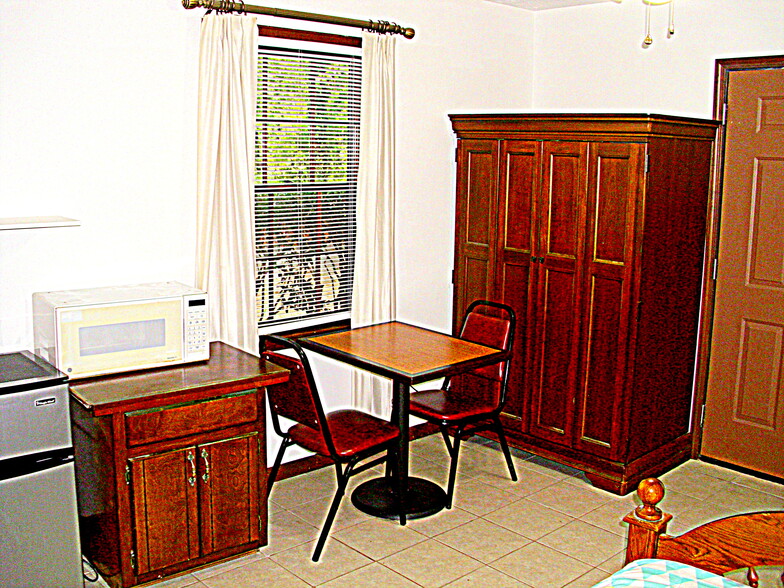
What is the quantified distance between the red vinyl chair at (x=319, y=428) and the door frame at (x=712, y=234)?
1967mm

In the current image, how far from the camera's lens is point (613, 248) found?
13.1 feet

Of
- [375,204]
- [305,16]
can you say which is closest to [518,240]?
[375,204]

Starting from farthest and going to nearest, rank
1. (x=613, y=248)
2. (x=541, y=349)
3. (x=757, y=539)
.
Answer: (x=541, y=349)
(x=613, y=248)
(x=757, y=539)

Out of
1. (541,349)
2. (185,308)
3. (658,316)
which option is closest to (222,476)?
(185,308)

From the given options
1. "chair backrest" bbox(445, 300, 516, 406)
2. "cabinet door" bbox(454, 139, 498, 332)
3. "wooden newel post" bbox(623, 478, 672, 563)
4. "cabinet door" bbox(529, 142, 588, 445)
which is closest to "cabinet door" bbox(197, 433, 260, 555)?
"chair backrest" bbox(445, 300, 516, 406)

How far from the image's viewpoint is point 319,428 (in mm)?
3350

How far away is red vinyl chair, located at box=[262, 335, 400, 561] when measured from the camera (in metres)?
3.29

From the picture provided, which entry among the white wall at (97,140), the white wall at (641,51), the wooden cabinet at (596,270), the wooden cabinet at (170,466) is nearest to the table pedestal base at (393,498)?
the wooden cabinet at (170,466)

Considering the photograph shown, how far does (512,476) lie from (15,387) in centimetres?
253

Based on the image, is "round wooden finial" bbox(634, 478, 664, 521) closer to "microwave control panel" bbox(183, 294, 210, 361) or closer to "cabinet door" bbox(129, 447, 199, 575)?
"cabinet door" bbox(129, 447, 199, 575)

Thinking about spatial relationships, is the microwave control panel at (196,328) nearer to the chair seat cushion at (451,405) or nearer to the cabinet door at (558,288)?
the chair seat cushion at (451,405)

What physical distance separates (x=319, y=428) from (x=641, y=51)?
117 inches

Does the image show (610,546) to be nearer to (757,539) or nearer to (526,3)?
(757,539)

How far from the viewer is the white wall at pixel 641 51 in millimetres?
4172
